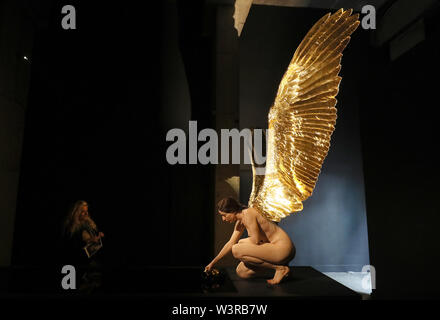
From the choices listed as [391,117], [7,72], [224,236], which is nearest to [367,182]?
[391,117]

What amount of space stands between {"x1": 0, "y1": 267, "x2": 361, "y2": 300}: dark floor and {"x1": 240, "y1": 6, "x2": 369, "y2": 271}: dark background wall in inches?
44.1

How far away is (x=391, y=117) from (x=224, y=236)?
185cm

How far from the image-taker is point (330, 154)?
4.00 m

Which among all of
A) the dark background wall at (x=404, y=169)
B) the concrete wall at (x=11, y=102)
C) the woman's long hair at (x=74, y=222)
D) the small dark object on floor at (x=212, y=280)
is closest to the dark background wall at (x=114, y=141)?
the concrete wall at (x=11, y=102)

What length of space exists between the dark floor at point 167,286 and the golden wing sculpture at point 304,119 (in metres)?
0.53

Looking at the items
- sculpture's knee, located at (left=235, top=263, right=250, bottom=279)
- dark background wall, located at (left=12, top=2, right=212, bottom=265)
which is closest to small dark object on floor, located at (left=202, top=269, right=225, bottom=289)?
sculpture's knee, located at (left=235, top=263, right=250, bottom=279)

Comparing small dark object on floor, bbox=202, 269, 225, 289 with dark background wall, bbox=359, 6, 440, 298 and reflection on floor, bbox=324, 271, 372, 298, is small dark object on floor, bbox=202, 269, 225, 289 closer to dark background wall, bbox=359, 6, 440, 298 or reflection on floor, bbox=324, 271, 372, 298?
dark background wall, bbox=359, 6, 440, 298

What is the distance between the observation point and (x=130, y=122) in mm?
3453

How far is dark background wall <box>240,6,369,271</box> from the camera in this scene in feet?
12.5

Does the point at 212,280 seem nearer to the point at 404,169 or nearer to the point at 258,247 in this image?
the point at 258,247

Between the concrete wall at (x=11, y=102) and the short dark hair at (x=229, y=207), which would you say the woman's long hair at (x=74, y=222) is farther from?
the short dark hair at (x=229, y=207)

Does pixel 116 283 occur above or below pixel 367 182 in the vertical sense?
below

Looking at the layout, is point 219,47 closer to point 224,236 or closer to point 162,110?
point 162,110

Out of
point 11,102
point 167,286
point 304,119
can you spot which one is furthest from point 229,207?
point 11,102
